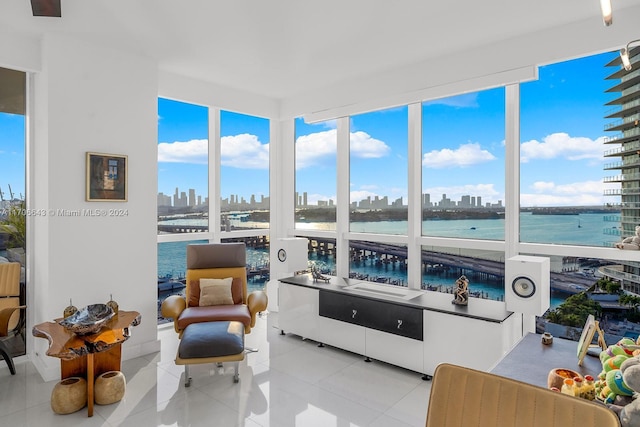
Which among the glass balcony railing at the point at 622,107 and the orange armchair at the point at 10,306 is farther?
the orange armchair at the point at 10,306

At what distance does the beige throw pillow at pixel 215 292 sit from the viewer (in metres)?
4.02

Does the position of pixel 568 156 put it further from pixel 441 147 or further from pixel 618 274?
pixel 441 147

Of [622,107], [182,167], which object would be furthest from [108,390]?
[622,107]

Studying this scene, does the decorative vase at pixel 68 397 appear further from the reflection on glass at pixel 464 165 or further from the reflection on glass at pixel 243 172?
the reflection on glass at pixel 464 165

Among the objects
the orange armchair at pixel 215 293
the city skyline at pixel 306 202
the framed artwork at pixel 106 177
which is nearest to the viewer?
the framed artwork at pixel 106 177

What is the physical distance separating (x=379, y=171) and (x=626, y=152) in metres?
2.30

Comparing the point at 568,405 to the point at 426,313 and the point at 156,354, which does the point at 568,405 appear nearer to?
the point at 426,313

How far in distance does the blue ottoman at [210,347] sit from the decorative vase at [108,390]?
0.43 meters

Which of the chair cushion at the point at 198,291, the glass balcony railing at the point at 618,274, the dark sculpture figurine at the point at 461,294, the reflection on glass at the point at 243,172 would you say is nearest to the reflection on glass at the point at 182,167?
the reflection on glass at the point at 243,172

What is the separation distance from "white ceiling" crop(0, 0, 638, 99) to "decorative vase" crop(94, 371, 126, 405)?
2728 mm

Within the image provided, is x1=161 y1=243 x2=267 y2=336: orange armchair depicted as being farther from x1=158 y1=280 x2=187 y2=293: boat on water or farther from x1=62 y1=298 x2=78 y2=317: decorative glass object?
x1=62 y1=298 x2=78 y2=317: decorative glass object

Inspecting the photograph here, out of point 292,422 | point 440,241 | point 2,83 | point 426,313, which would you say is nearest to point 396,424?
point 292,422

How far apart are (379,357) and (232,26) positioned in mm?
3147

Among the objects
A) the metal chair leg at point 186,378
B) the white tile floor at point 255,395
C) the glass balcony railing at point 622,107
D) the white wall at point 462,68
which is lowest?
the white tile floor at point 255,395
